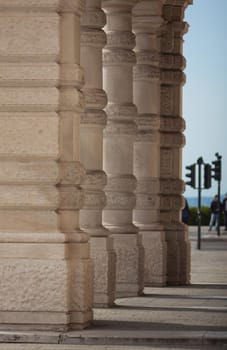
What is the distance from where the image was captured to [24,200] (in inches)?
763

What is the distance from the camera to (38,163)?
764 inches

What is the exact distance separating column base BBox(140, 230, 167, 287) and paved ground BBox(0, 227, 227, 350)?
23.9 inches

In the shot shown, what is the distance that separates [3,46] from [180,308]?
18.2ft

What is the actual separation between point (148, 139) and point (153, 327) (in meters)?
9.21

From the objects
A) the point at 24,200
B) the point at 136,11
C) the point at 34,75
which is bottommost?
the point at 24,200

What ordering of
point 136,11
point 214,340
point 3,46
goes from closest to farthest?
point 214,340 → point 3,46 → point 136,11

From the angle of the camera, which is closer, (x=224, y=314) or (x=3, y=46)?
(x=3, y=46)

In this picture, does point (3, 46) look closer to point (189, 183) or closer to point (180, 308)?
point (180, 308)

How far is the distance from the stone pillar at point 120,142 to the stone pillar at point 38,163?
18.7 feet

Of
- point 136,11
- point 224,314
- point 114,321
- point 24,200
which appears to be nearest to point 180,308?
point 224,314

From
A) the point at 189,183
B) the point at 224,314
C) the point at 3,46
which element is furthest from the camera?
the point at 189,183

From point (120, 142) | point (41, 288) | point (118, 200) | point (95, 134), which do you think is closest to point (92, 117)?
point (95, 134)

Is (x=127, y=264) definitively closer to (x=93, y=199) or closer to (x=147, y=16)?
(x=93, y=199)

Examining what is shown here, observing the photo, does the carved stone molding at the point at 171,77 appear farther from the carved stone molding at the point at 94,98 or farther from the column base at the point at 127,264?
the carved stone molding at the point at 94,98
